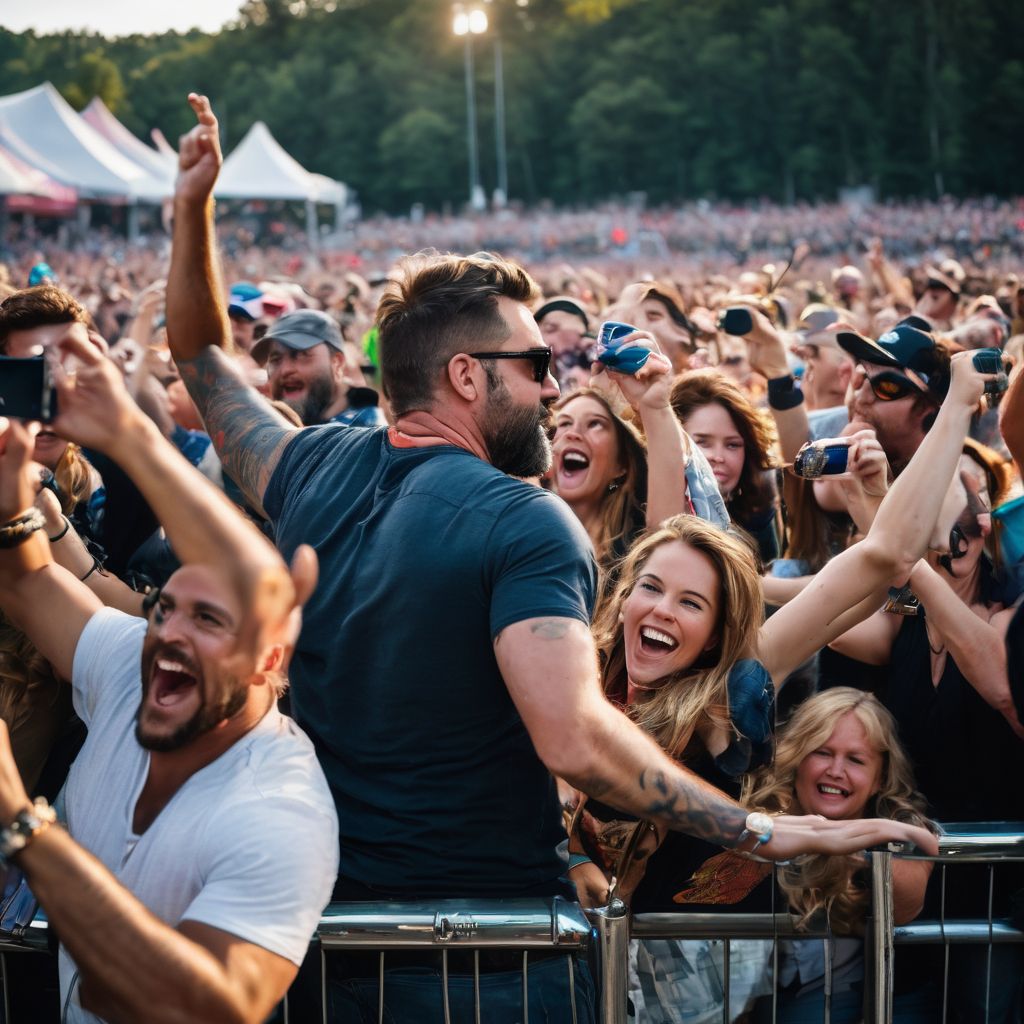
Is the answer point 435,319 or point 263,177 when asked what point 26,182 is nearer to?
point 263,177

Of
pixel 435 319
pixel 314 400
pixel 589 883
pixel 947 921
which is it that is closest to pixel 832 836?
pixel 589 883

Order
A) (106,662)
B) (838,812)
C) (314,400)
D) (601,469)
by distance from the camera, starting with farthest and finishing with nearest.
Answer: (314,400)
(601,469)
(838,812)
(106,662)

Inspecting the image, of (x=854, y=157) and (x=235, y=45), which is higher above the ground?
(x=235, y=45)

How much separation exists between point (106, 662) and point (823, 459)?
1.65 m

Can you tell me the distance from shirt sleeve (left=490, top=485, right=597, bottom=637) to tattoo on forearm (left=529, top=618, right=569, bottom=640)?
14 millimetres

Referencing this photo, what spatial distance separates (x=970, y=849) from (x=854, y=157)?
2146 inches

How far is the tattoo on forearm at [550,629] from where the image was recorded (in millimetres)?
1990

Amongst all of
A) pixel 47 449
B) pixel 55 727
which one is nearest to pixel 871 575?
pixel 55 727

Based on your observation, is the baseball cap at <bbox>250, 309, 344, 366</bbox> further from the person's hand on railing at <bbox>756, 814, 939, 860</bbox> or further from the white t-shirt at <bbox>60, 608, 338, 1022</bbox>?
the person's hand on railing at <bbox>756, 814, 939, 860</bbox>

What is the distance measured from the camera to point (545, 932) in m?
2.12

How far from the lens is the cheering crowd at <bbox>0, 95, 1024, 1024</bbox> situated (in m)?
1.73

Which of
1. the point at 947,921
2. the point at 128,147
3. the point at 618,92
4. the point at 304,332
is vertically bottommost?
the point at 947,921

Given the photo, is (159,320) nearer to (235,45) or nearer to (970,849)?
(970,849)

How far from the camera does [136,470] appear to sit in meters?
1.60
